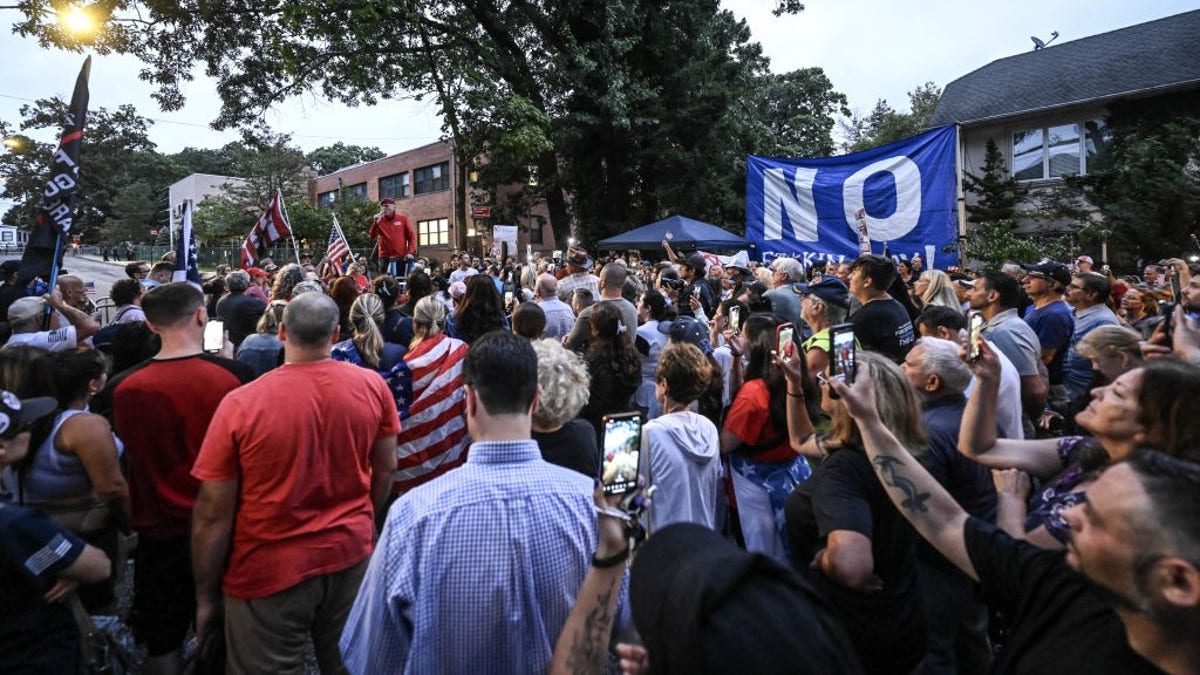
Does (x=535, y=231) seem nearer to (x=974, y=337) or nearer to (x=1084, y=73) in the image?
(x=1084, y=73)

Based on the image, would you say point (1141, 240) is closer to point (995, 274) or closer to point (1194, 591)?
point (995, 274)

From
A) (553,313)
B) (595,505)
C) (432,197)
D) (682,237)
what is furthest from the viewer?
(432,197)

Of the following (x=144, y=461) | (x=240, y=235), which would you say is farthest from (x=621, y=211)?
(x=240, y=235)

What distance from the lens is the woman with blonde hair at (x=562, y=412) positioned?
3.03 metres

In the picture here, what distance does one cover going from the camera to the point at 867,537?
2.18 m

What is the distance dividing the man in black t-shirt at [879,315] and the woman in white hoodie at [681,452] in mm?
2188

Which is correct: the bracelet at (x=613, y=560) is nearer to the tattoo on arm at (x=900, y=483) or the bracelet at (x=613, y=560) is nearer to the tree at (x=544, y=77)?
the tattoo on arm at (x=900, y=483)

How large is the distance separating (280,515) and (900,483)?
2.25 metres

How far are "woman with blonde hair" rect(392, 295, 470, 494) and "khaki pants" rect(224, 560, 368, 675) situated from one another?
1.32 m

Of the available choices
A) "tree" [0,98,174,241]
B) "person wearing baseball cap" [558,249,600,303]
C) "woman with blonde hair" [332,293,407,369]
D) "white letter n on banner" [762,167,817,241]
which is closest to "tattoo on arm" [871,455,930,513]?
"woman with blonde hair" [332,293,407,369]

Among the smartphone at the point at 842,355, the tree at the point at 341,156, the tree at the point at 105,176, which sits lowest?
the smartphone at the point at 842,355

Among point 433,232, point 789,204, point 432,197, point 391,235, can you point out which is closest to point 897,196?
point 789,204

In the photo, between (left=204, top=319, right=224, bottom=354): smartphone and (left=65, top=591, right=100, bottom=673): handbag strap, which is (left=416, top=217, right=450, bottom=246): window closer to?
(left=204, top=319, right=224, bottom=354): smartphone

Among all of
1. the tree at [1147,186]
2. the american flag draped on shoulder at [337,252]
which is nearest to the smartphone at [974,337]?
the american flag draped on shoulder at [337,252]
